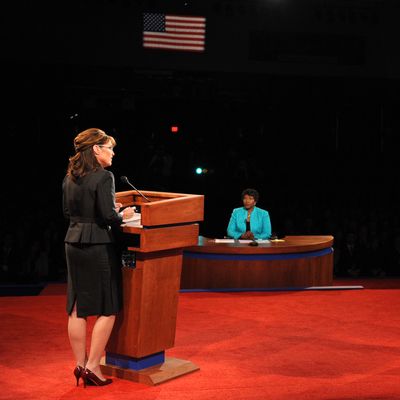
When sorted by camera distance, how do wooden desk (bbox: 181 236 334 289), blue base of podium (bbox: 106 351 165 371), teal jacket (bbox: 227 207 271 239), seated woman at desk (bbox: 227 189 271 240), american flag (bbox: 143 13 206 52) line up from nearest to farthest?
blue base of podium (bbox: 106 351 165 371)
wooden desk (bbox: 181 236 334 289)
seated woman at desk (bbox: 227 189 271 240)
teal jacket (bbox: 227 207 271 239)
american flag (bbox: 143 13 206 52)

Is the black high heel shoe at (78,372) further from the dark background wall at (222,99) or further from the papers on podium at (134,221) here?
the dark background wall at (222,99)

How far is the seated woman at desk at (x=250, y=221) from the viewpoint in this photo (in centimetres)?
709

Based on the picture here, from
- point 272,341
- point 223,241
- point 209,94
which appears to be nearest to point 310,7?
point 209,94

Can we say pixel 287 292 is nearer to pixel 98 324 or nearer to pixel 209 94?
pixel 98 324

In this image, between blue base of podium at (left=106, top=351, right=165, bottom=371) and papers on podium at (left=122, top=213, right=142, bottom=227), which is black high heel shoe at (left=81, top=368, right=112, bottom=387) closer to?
blue base of podium at (left=106, top=351, right=165, bottom=371)

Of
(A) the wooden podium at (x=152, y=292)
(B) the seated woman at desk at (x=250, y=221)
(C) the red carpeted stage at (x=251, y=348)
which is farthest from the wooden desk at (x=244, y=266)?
(A) the wooden podium at (x=152, y=292)

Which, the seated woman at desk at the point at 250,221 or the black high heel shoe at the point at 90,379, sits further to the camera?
the seated woman at desk at the point at 250,221

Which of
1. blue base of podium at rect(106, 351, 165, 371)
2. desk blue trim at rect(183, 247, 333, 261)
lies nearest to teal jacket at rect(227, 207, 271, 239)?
desk blue trim at rect(183, 247, 333, 261)

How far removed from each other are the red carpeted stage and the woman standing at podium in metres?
0.29

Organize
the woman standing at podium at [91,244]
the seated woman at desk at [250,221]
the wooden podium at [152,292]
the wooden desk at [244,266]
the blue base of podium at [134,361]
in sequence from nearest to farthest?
1. the woman standing at podium at [91,244]
2. the wooden podium at [152,292]
3. the blue base of podium at [134,361]
4. the wooden desk at [244,266]
5. the seated woman at desk at [250,221]

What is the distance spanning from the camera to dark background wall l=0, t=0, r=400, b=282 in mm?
12914

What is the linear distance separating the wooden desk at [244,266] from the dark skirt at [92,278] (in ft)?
9.72

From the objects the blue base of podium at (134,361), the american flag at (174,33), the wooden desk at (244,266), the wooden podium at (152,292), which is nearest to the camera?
the wooden podium at (152,292)

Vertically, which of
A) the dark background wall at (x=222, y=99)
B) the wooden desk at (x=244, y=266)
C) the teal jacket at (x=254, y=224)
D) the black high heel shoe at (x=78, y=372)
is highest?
the dark background wall at (x=222, y=99)
